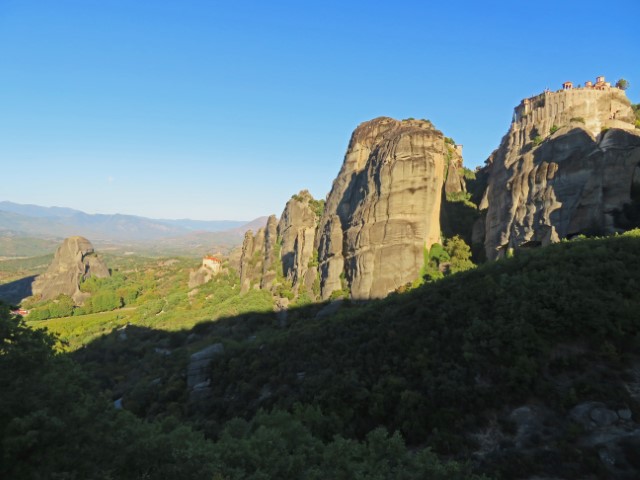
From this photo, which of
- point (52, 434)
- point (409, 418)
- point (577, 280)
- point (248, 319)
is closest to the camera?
point (52, 434)

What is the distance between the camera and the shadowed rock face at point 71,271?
357 ft

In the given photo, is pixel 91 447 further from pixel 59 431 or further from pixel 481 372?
pixel 481 372

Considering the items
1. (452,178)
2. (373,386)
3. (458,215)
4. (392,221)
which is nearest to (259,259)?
(392,221)

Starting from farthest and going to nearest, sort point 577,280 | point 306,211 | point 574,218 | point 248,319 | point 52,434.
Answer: point 306,211
point 248,319
point 574,218
point 577,280
point 52,434

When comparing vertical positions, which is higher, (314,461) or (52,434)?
(52,434)

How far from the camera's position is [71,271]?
11294cm

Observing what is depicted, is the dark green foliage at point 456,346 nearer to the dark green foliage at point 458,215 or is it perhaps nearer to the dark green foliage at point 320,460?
the dark green foliage at point 320,460

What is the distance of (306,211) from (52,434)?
60834 mm

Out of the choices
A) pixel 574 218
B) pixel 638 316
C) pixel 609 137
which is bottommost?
pixel 638 316

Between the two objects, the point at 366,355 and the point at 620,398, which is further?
the point at 366,355

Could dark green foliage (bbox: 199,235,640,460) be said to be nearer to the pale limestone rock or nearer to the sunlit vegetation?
the sunlit vegetation

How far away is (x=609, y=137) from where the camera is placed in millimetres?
37750

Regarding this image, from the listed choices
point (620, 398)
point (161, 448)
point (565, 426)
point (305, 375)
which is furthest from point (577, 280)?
point (161, 448)

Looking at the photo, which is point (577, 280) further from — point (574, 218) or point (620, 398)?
point (574, 218)
